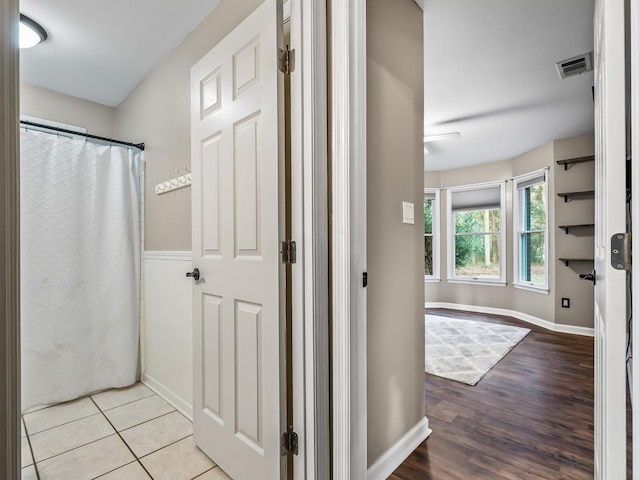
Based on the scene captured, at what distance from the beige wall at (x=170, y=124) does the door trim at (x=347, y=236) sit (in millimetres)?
849

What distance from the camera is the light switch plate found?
1.66 metres

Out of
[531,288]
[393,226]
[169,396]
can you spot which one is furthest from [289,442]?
[531,288]

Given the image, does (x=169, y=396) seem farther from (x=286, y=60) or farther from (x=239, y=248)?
(x=286, y=60)

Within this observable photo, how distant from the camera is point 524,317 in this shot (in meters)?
4.86

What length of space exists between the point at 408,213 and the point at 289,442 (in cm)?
118

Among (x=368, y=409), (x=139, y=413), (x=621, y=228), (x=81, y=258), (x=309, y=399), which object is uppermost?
(x=621, y=228)

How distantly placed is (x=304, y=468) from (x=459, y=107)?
10.9ft

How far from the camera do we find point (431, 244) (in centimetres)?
601

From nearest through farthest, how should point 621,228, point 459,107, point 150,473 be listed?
point 621,228 → point 150,473 → point 459,107

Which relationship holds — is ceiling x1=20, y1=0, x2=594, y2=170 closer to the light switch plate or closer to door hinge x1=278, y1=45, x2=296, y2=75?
door hinge x1=278, y1=45, x2=296, y2=75

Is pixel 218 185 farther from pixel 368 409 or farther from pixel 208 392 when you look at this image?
pixel 368 409

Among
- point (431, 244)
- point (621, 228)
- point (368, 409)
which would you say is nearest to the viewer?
point (621, 228)

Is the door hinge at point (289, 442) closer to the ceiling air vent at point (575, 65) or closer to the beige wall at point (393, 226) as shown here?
the beige wall at point (393, 226)

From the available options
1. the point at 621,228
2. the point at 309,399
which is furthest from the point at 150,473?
the point at 621,228
